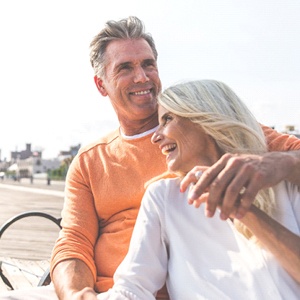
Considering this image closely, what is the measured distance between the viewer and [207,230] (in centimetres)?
180

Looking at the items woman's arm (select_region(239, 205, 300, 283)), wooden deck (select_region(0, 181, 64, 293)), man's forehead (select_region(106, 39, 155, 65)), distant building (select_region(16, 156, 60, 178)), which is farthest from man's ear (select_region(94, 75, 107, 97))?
distant building (select_region(16, 156, 60, 178))

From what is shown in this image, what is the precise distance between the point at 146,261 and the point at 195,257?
149 mm

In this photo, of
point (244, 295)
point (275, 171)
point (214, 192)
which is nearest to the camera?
point (214, 192)

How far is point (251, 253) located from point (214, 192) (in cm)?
39

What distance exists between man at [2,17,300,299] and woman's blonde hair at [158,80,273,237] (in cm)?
28

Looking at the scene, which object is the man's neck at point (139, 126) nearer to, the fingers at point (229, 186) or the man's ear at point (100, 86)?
the man's ear at point (100, 86)

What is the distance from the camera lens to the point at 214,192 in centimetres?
138

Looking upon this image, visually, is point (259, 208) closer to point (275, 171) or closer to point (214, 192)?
point (275, 171)

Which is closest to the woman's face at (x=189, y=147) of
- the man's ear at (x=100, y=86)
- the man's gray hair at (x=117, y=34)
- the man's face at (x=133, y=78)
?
the man's face at (x=133, y=78)

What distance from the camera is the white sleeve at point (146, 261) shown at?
1815 millimetres

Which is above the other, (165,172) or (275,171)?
(275,171)

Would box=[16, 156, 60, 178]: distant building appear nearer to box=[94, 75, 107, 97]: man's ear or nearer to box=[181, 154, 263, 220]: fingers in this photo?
box=[94, 75, 107, 97]: man's ear

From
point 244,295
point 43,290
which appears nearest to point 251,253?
point 244,295

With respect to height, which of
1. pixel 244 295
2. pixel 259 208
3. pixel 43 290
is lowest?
pixel 43 290
